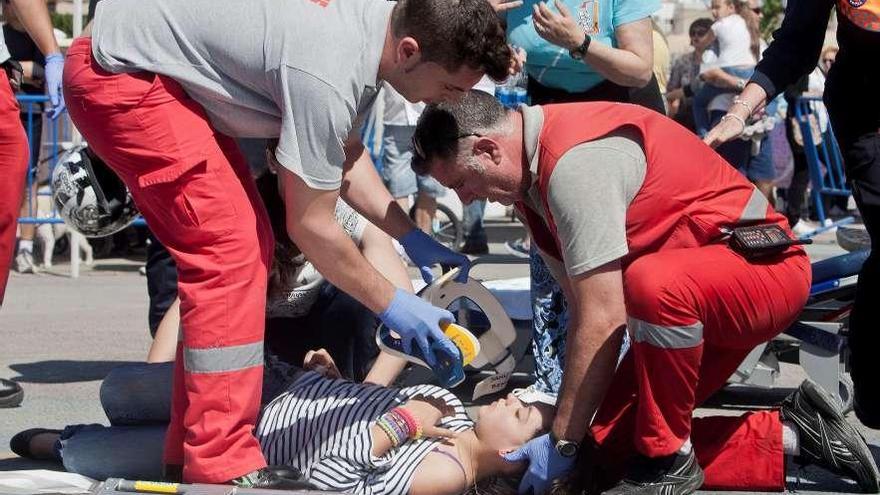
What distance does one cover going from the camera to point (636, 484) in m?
3.61

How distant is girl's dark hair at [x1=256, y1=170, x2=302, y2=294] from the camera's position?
4.05 meters

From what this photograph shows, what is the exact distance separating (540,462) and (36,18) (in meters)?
2.70

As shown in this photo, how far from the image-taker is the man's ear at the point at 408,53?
3.29 metres

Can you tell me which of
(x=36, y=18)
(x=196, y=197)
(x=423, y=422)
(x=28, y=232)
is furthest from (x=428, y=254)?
(x=28, y=232)

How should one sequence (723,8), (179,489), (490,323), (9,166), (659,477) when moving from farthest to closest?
(723,8)
(9,166)
(490,323)
(659,477)
(179,489)

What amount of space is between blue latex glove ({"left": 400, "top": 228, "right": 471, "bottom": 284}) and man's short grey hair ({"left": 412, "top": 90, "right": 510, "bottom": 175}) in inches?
16.7

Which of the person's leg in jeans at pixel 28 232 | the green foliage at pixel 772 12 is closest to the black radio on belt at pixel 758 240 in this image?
the person's leg in jeans at pixel 28 232

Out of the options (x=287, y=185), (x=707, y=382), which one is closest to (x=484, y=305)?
(x=707, y=382)

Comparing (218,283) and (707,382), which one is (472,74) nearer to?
(218,283)

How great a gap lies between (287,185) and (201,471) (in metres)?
0.72

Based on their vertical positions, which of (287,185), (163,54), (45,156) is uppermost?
(163,54)

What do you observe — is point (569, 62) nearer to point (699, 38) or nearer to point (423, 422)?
point (423, 422)

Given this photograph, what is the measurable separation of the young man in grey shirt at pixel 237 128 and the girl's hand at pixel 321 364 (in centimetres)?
53

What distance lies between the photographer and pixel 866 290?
395 cm
